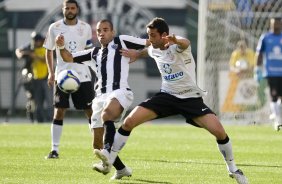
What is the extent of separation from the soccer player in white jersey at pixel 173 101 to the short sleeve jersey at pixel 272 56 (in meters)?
10.1

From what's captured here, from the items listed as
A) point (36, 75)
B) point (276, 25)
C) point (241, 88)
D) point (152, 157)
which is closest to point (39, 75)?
point (36, 75)

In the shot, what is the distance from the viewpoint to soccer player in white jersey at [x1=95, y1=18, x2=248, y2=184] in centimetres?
1046

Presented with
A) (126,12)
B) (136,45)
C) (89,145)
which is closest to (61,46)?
(136,45)

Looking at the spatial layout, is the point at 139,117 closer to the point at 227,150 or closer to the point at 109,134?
the point at 109,134

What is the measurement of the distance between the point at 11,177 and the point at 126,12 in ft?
58.0

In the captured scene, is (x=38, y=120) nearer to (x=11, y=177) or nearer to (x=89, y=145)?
(x=89, y=145)

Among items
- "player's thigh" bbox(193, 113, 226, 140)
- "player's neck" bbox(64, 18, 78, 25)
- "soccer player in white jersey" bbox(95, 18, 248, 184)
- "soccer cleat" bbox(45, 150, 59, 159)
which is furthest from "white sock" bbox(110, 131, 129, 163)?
"player's neck" bbox(64, 18, 78, 25)

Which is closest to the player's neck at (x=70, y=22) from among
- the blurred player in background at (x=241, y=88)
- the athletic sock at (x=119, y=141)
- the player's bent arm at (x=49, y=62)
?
the player's bent arm at (x=49, y=62)

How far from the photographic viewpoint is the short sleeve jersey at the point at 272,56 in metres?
20.6

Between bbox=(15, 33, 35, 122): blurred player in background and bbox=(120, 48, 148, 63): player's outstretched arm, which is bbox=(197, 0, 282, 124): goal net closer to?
bbox=(15, 33, 35, 122): blurred player in background

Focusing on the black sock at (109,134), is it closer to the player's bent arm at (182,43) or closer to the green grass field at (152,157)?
the green grass field at (152,157)

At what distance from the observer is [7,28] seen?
28594 mm

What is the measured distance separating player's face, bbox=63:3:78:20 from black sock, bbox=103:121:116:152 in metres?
2.91

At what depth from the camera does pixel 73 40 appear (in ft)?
45.3
